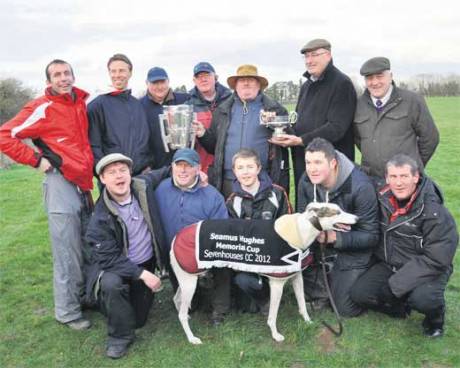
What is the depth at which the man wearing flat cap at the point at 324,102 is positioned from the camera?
514 cm

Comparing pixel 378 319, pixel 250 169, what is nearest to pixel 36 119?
pixel 250 169

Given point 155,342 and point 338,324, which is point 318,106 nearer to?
point 338,324

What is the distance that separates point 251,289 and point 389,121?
87.9 inches

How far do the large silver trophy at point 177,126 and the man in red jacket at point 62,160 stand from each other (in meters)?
0.81

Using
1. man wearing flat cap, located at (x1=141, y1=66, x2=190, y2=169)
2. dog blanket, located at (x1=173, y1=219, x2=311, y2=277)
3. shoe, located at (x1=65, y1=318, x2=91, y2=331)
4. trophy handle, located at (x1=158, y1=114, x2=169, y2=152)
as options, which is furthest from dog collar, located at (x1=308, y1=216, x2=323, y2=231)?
shoe, located at (x1=65, y1=318, x2=91, y2=331)

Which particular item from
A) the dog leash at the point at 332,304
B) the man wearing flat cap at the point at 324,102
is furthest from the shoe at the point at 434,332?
the man wearing flat cap at the point at 324,102

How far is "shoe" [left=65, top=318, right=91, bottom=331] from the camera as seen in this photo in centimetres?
471

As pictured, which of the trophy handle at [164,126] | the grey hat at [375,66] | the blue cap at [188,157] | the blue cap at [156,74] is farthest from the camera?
the blue cap at [156,74]

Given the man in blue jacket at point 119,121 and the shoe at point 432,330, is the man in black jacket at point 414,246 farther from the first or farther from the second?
the man in blue jacket at point 119,121

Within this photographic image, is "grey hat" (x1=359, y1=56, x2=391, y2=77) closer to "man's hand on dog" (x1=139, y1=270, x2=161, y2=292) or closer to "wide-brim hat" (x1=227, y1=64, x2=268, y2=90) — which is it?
"wide-brim hat" (x1=227, y1=64, x2=268, y2=90)

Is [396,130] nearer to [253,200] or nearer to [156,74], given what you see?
[253,200]

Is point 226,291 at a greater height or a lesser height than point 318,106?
lesser

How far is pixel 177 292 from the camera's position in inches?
183

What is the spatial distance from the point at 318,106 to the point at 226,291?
2.27 m
